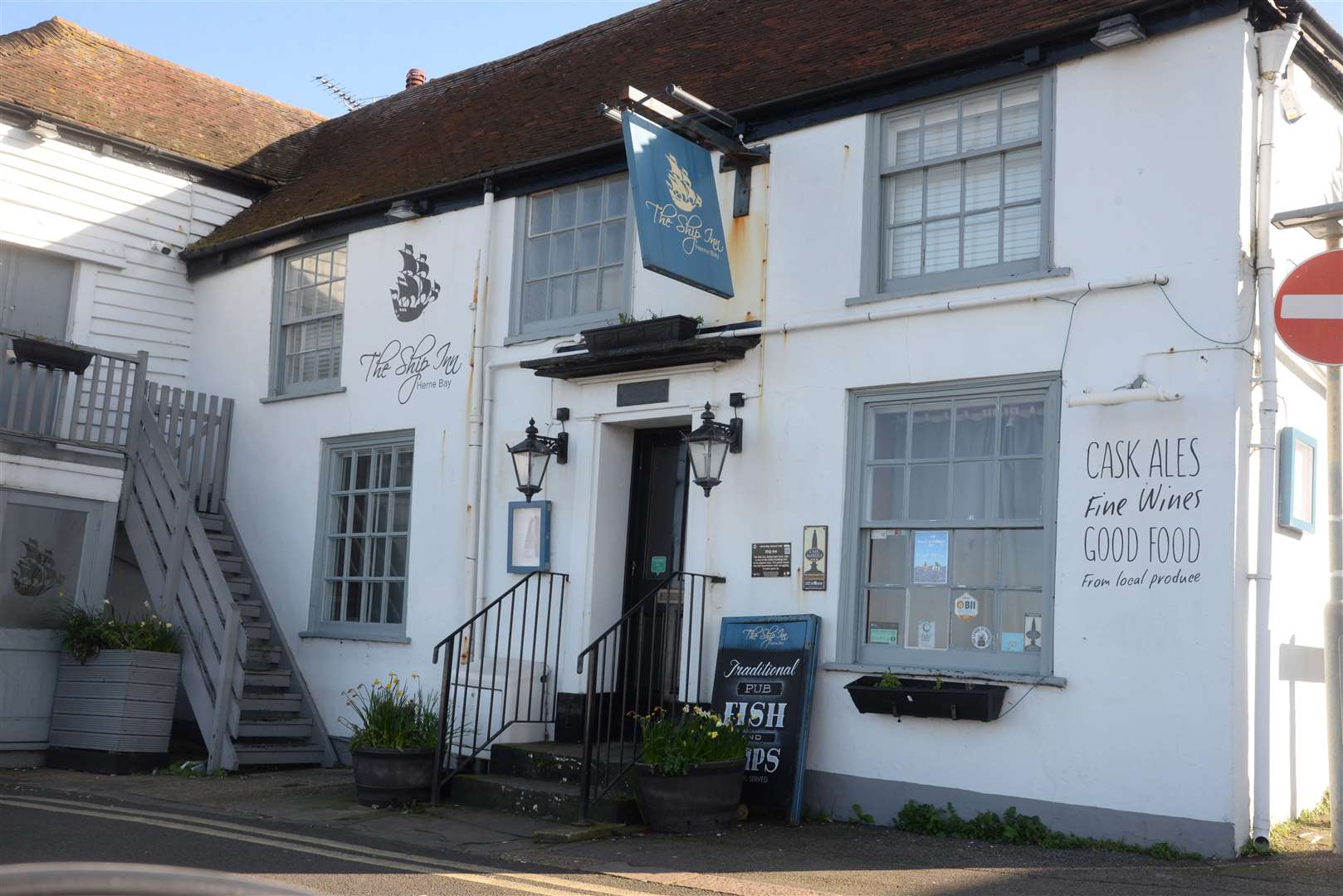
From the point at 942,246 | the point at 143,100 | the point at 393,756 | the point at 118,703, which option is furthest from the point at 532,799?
the point at 143,100

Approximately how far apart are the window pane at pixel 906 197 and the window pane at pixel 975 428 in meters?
1.39

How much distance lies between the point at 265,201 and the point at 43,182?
2.26 m

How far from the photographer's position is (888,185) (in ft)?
30.0

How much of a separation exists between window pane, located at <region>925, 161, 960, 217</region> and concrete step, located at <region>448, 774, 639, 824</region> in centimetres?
434

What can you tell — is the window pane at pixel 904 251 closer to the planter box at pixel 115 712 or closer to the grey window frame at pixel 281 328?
the grey window frame at pixel 281 328

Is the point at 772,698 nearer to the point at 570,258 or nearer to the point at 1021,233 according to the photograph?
the point at 1021,233

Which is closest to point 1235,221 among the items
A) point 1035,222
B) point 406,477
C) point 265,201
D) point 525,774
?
point 1035,222

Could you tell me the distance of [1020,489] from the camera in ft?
27.0

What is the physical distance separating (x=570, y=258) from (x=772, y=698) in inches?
164

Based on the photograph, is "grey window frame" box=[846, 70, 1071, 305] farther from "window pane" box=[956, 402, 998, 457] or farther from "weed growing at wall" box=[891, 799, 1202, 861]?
"weed growing at wall" box=[891, 799, 1202, 861]

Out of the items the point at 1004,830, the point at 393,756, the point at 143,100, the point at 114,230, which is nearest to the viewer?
the point at 1004,830

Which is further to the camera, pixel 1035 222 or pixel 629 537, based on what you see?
pixel 629 537

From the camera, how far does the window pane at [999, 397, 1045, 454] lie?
821 cm

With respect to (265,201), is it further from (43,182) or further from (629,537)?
(629,537)
